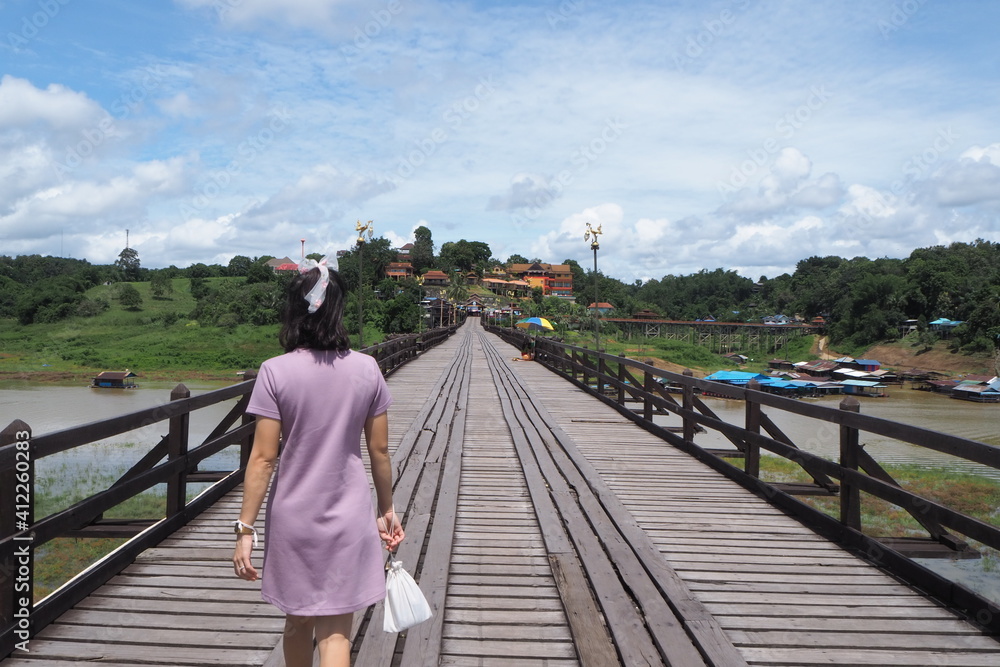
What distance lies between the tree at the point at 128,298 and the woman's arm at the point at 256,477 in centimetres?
9442

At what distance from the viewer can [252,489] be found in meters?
2.23

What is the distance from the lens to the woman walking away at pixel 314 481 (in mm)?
2207

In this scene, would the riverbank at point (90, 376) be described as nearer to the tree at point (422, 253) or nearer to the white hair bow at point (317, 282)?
the white hair bow at point (317, 282)

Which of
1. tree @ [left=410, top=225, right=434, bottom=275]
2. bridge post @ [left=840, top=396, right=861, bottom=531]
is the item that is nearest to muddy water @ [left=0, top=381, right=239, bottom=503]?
bridge post @ [left=840, top=396, right=861, bottom=531]

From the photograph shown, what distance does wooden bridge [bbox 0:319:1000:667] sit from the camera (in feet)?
9.87

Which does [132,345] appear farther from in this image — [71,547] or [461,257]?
[461,257]

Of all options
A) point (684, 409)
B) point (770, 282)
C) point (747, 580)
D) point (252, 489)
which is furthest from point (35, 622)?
point (770, 282)

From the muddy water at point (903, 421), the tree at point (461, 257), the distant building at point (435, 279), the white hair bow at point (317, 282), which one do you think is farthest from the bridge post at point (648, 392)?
the tree at point (461, 257)

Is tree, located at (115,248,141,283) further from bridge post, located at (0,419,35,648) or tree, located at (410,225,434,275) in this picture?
bridge post, located at (0,419,35,648)

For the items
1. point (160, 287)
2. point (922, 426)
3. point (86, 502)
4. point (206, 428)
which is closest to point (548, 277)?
point (160, 287)

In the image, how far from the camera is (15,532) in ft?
9.42

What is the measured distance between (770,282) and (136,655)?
17083 cm

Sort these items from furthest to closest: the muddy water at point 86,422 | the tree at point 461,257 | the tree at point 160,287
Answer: the tree at point 461,257 → the tree at point 160,287 → the muddy water at point 86,422

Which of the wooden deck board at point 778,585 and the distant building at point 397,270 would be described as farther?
the distant building at point 397,270
